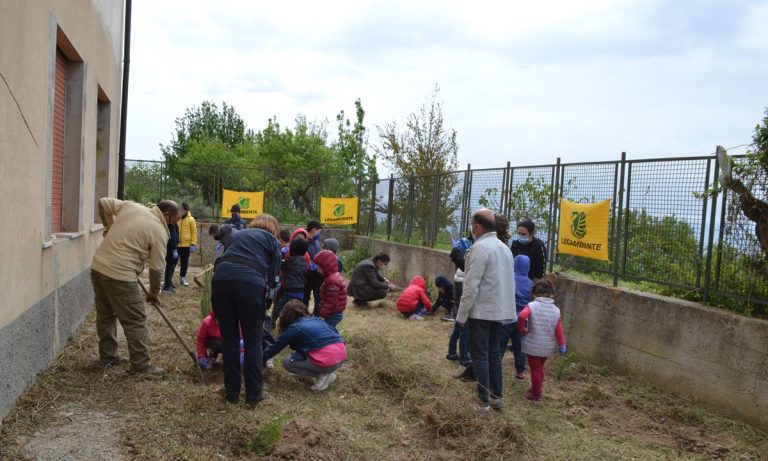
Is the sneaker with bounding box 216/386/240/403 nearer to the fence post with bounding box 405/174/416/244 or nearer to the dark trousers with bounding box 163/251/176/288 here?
the dark trousers with bounding box 163/251/176/288

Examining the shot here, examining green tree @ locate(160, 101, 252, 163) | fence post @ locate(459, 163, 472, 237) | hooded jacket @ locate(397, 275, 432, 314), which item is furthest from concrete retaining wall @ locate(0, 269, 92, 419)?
green tree @ locate(160, 101, 252, 163)

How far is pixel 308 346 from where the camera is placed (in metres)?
5.71

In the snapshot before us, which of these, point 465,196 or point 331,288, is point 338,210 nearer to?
point 465,196

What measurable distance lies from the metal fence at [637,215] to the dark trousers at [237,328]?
4401 mm

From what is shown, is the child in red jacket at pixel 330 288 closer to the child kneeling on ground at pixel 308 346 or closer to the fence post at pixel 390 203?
the child kneeling on ground at pixel 308 346

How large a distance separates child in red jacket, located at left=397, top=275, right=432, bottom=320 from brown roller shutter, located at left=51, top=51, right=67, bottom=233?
5.05m

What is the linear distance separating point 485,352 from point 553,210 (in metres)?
3.94

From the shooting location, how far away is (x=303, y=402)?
5402 mm

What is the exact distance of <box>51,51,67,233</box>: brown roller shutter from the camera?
663 cm

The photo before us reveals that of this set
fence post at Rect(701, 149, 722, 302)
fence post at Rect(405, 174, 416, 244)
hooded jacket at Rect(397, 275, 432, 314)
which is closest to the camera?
fence post at Rect(701, 149, 722, 302)

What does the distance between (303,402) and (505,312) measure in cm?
190

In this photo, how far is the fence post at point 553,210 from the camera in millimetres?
8727

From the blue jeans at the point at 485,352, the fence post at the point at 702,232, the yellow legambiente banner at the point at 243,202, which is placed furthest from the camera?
the yellow legambiente banner at the point at 243,202

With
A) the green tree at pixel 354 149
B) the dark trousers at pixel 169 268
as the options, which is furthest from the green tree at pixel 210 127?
the dark trousers at pixel 169 268
